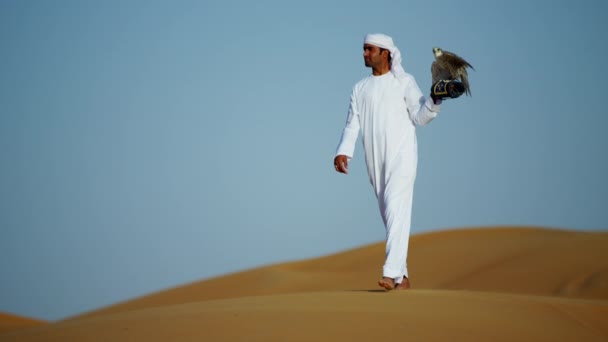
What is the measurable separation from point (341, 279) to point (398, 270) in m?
10.2

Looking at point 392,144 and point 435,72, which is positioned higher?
point 435,72

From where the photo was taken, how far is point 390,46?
27.4 feet

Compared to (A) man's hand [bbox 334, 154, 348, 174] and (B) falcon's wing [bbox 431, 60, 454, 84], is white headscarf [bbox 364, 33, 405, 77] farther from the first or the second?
(A) man's hand [bbox 334, 154, 348, 174]

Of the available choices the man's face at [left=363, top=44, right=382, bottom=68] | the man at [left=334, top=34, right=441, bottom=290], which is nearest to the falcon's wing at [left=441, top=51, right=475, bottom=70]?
the man at [left=334, top=34, right=441, bottom=290]

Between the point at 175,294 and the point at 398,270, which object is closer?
the point at 398,270

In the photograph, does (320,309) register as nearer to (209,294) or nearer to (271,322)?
(271,322)

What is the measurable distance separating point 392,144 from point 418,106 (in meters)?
0.44

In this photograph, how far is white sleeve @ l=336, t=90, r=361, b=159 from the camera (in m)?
8.50

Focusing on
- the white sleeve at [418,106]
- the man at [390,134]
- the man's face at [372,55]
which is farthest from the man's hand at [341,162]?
the man's face at [372,55]

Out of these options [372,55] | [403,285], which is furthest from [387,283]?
[372,55]

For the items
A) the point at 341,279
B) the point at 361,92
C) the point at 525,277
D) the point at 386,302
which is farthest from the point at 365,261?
the point at 386,302

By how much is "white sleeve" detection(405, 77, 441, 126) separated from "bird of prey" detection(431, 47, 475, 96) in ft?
0.80

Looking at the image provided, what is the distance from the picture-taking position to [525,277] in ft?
48.9

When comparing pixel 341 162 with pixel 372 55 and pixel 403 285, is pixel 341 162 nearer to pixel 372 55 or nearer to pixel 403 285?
pixel 372 55
